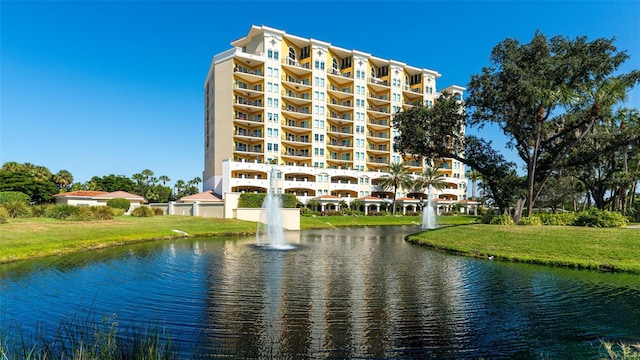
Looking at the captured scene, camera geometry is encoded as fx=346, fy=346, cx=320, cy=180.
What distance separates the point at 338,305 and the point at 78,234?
22.7 metres

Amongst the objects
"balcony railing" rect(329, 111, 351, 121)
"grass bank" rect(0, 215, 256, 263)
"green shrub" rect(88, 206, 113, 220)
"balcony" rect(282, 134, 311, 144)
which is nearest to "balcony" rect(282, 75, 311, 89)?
"balcony railing" rect(329, 111, 351, 121)

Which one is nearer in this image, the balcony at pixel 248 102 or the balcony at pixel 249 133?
the balcony at pixel 248 102

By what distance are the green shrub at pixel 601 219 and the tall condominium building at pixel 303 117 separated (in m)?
48.3

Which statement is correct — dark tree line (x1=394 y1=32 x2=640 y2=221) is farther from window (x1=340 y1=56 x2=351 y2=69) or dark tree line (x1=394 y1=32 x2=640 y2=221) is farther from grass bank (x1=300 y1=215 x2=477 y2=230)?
window (x1=340 y1=56 x2=351 y2=69)

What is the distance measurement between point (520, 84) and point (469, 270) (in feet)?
51.4

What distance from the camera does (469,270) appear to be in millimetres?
17516

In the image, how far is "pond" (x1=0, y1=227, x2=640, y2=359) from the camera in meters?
8.18

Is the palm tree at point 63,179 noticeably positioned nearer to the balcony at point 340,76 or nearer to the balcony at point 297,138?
the balcony at point 297,138

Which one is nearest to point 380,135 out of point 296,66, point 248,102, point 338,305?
point 296,66

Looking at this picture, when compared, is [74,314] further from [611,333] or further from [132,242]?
[132,242]

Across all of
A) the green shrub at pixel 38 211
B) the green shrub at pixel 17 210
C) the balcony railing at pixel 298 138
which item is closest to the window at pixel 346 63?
the balcony railing at pixel 298 138

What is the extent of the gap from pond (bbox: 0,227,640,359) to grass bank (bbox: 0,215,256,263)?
2.57 metres

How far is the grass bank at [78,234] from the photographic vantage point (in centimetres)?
Answer: 1952

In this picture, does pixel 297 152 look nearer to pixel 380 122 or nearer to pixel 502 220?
pixel 380 122
